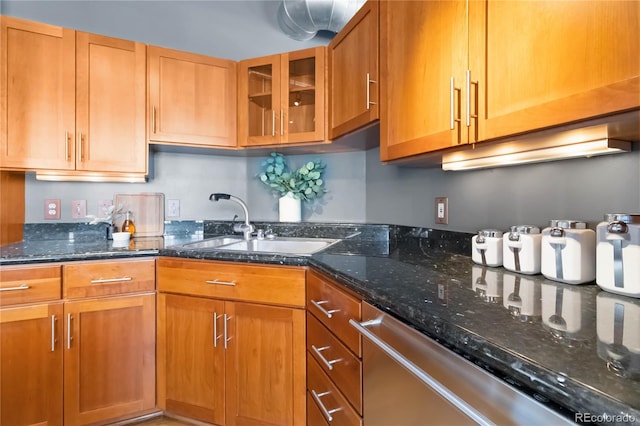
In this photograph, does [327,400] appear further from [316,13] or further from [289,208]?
[316,13]

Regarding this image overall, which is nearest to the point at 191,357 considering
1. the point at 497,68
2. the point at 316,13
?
the point at 497,68

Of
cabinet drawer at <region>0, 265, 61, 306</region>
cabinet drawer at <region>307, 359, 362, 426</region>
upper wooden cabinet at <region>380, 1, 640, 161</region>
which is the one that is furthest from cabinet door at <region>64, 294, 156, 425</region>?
upper wooden cabinet at <region>380, 1, 640, 161</region>

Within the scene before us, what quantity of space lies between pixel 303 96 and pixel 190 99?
0.71 meters

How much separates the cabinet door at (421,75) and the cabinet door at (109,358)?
4.78ft

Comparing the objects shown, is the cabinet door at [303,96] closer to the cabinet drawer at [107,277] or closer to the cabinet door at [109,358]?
the cabinet drawer at [107,277]

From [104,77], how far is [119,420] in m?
1.82

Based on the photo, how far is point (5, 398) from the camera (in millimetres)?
1397

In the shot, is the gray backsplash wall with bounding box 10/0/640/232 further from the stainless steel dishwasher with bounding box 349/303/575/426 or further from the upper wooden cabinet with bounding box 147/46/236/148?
the stainless steel dishwasher with bounding box 349/303/575/426

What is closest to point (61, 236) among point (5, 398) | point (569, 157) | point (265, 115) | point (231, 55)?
point (5, 398)

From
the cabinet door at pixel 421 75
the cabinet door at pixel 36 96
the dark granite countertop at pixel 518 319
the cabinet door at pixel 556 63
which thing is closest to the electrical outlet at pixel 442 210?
the dark granite countertop at pixel 518 319

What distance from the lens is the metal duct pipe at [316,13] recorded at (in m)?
2.02

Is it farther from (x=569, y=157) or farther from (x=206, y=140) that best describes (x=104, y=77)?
(x=569, y=157)

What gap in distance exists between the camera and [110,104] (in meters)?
1.83

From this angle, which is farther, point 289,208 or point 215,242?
point 289,208
